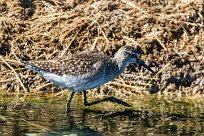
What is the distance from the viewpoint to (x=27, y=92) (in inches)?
435

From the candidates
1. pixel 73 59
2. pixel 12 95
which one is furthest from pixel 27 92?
pixel 73 59

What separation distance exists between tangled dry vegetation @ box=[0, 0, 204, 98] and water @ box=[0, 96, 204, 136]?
1.91 ft

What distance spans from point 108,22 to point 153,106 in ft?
7.77

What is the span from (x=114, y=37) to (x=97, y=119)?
111 inches

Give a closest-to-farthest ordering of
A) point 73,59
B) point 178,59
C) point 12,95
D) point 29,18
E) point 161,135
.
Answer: point 161,135, point 73,59, point 12,95, point 178,59, point 29,18

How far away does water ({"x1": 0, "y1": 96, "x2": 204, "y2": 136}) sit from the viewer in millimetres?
8977

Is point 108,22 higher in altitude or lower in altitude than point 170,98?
higher

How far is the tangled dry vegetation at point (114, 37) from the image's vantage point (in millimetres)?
11391

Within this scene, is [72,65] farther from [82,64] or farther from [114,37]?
[114,37]

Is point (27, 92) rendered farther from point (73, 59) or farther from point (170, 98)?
point (170, 98)

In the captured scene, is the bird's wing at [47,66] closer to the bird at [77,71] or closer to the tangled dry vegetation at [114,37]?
the bird at [77,71]

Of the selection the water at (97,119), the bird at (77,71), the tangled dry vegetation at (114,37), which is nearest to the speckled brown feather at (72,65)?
the bird at (77,71)

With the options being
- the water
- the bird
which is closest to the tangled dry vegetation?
the water

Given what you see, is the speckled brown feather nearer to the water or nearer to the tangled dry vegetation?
the water
